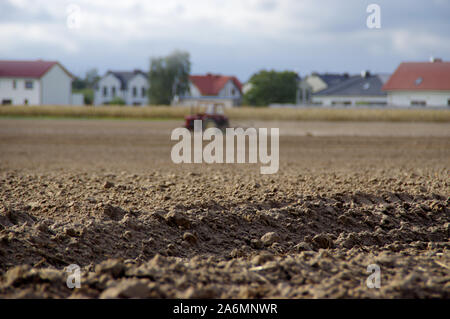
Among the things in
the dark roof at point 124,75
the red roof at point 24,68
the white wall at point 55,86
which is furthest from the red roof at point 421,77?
the dark roof at point 124,75

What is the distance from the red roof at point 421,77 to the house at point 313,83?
47.4 feet

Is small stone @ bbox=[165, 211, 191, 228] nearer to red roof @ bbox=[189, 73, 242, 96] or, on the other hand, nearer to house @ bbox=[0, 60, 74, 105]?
house @ bbox=[0, 60, 74, 105]

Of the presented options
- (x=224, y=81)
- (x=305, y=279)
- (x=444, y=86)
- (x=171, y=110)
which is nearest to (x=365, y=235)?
(x=305, y=279)

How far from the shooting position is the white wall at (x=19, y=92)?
36797 mm

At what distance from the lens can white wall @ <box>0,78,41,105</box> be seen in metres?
36.8

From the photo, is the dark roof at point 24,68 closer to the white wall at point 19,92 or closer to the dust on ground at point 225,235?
the white wall at point 19,92

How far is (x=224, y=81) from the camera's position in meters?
59.6

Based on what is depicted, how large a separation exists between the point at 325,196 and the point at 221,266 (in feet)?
9.69

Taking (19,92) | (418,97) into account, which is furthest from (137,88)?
(418,97)

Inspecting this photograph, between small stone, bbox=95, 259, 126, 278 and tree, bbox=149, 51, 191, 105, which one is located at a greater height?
tree, bbox=149, 51, 191, 105

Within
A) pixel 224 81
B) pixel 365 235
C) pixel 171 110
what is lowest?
pixel 365 235

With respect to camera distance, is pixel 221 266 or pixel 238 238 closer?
pixel 221 266

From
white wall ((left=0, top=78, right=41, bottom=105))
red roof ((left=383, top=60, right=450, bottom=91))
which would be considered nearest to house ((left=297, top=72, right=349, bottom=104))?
red roof ((left=383, top=60, right=450, bottom=91))
